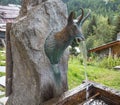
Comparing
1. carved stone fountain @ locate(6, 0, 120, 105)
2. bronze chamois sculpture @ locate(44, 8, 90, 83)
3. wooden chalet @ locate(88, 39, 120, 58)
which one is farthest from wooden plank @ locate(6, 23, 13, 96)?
wooden chalet @ locate(88, 39, 120, 58)

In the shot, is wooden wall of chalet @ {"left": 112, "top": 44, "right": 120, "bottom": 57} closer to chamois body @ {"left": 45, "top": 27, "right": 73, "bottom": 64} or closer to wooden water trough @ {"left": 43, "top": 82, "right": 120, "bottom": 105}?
wooden water trough @ {"left": 43, "top": 82, "right": 120, "bottom": 105}

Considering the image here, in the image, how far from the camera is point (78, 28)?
1.36m

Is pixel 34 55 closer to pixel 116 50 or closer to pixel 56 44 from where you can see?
pixel 56 44

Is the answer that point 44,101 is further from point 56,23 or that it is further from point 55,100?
point 56,23

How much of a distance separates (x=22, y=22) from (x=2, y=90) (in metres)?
2.07

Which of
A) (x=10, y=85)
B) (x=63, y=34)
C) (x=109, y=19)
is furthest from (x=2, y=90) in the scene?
(x=109, y=19)

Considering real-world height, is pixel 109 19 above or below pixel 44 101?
above

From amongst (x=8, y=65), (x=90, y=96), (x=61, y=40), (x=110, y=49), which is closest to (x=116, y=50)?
(x=110, y=49)

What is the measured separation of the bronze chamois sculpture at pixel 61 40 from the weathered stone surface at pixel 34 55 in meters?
0.04

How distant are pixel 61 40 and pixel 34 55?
0.20 meters

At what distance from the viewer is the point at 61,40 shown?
1.45 m

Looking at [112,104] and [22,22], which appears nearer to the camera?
[22,22]

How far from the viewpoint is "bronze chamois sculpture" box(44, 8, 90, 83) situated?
4.46 feet

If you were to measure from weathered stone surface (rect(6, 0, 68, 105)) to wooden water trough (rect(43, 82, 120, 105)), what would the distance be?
11cm
